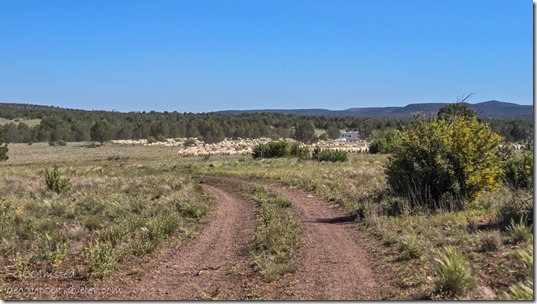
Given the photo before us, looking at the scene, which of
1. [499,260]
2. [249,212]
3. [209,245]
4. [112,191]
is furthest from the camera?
[112,191]

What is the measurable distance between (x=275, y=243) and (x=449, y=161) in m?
6.76

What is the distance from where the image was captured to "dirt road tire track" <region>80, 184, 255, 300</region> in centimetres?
760

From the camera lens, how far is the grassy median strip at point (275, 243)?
28.5ft

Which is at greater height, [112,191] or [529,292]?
[529,292]

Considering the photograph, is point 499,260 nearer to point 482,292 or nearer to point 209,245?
point 482,292

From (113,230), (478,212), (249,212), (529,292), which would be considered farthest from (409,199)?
(529,292)

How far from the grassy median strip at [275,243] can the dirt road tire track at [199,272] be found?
11.3 inches

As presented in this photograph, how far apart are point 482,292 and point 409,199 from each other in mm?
8430

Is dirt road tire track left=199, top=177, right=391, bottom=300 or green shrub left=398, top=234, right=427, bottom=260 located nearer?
dirt road tire track left=199, top=177, right=391, bottom=300

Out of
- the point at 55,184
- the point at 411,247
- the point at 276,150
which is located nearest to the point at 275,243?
the point at 411,247

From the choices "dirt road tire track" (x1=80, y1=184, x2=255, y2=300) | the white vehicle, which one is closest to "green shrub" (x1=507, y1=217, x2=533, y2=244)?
"dirt road tire track" (x1=80, y1=184, x2=255, y2=300)

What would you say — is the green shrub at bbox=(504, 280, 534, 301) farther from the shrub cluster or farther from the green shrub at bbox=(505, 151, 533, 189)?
the shrub cluster

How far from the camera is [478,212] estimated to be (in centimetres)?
1298

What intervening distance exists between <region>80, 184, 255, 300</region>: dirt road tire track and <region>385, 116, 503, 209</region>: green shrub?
17.3 feet
